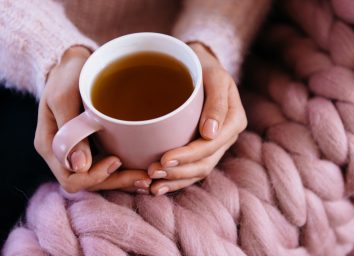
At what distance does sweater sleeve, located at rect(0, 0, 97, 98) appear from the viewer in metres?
0.66

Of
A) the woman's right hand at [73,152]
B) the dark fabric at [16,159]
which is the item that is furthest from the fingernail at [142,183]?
the dark fabric at [16,159]

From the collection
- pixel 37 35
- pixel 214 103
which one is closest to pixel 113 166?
pixel 214 103

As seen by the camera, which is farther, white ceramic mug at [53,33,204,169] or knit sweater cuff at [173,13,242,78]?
knit sweater cuff at [173,13,242,78]

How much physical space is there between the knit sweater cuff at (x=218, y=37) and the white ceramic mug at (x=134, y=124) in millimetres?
139

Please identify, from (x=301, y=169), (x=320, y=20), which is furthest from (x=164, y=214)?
(x=320, y=20)

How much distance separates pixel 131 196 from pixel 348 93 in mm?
314

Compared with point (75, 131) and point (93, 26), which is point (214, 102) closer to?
point (75, 131)

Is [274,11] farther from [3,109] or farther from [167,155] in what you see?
[3,109]

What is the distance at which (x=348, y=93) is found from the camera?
0.61m

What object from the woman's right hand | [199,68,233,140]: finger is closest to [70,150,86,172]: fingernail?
the woman's right hand

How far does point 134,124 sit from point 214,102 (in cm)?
13

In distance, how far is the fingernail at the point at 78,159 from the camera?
52 cm

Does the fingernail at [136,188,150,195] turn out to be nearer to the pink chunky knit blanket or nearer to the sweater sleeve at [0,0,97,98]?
the pink chunky knit blanket

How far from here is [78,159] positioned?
1.72ft
